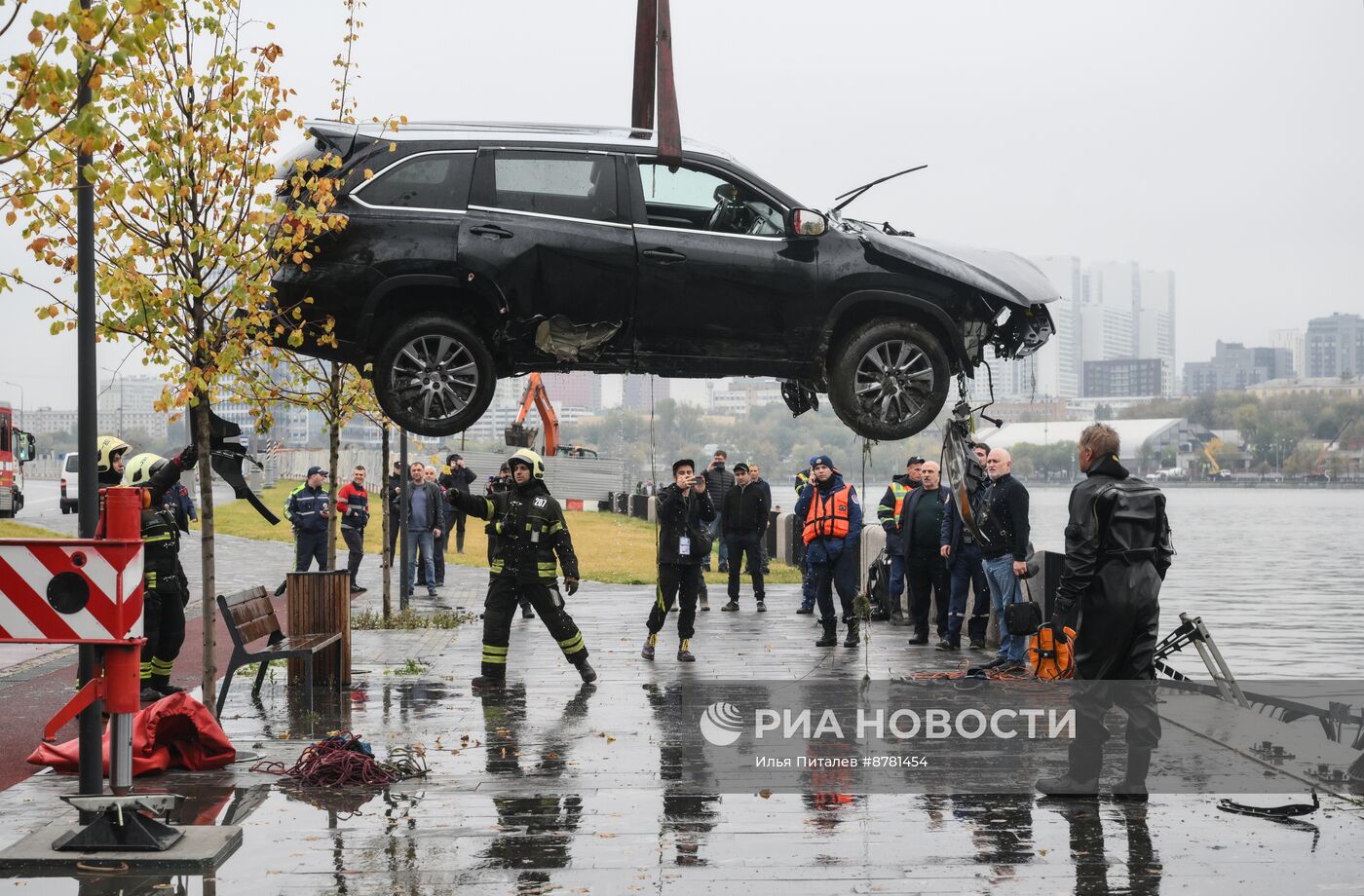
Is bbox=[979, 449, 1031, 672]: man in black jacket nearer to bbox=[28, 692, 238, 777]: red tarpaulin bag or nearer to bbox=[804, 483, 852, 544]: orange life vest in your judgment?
bbox=[804, 483, 852, 544]: orange life vest

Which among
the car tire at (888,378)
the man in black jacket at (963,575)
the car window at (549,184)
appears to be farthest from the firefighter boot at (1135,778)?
the man in black jacket at (963,575)

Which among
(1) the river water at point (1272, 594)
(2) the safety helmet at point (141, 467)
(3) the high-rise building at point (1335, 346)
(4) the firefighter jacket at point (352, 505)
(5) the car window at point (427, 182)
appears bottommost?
(1) the river water at point (1272, 594)

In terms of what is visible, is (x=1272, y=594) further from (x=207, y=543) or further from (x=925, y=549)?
(x=207, y=543)

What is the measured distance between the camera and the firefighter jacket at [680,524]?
14.6 meters

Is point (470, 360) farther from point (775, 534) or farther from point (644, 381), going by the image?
point (775, 534)

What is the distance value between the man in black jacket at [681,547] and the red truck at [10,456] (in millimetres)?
28843

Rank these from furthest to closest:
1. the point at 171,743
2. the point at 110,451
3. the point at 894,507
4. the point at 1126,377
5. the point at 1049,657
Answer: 1. the point at 894,507
2. the point at 1126,377
3. the point at 110,451
4. the point at 1049,657
5. the point at 171,743

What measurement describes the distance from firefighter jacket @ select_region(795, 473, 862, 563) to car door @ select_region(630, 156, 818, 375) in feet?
25.0

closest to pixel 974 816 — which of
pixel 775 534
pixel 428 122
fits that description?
pixel 428 122

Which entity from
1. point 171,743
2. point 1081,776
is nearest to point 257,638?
point 171,743

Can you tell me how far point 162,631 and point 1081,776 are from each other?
702cm

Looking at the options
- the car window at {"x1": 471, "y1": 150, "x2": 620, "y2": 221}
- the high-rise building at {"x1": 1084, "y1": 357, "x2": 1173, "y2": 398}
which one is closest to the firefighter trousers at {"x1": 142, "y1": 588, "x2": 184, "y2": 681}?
the car window at {"x1": 471, "y1": 150, "x2": 620, "y2": 221}

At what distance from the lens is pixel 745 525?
19.7m

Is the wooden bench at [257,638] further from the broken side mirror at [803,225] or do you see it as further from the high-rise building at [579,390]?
the broken side mirror at [803,225]
